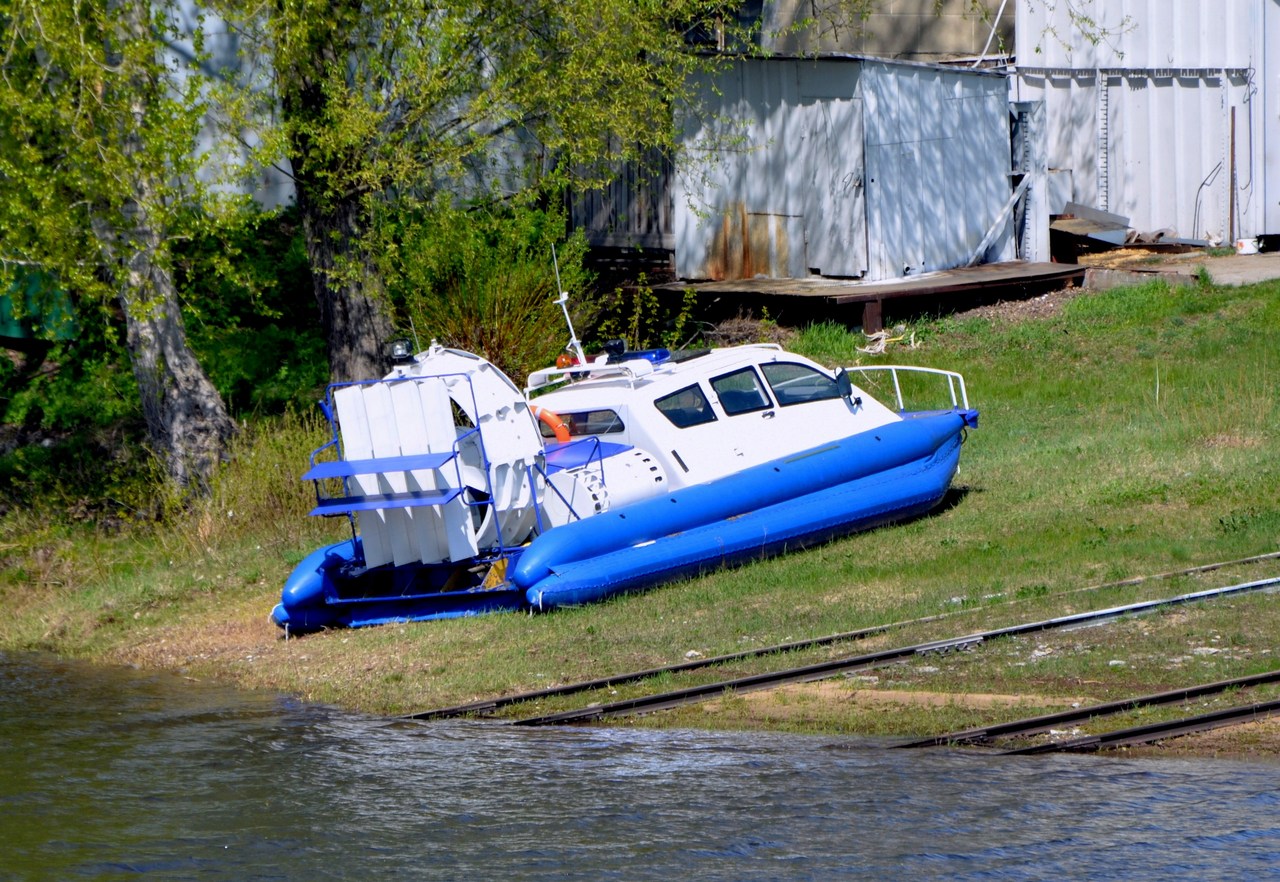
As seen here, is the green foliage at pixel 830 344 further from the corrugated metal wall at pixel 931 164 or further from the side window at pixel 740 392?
the side window at pixel 740 392

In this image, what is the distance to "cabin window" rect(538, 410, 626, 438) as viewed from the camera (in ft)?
44.8

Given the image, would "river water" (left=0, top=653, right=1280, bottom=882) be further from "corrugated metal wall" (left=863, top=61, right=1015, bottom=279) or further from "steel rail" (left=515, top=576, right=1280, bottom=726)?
"corrugated metal wall" (left=863, top=61, right=1015, bottom=279)

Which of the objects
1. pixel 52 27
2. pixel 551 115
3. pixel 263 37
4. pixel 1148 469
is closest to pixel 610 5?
pixel 551 115

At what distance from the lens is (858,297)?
67.2 ft

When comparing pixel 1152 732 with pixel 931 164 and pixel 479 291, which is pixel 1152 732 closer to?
pixel 479 291

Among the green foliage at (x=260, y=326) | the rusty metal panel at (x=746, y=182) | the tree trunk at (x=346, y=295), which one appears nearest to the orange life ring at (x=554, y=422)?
the tree trunk at (x=346, y=295)

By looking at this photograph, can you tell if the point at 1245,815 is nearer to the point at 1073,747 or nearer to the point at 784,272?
the point at 1073,747

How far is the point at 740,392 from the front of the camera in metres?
14.2

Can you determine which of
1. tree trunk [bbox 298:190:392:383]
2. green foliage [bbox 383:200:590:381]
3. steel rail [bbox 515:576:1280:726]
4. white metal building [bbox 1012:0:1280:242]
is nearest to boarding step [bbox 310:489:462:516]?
steel rail [bbox 515:576:1280:726]

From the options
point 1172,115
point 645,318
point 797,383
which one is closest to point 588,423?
point 797,383

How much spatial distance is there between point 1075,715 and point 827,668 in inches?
70.8

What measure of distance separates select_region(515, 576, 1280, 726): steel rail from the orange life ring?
380 centimetres

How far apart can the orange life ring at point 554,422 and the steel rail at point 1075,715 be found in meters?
5.33

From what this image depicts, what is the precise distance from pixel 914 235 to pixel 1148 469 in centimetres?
800
